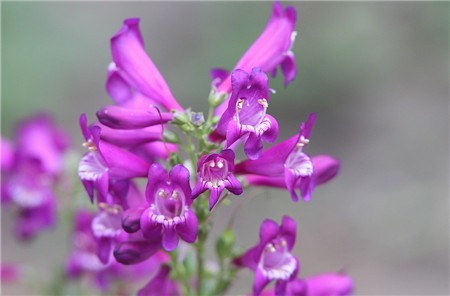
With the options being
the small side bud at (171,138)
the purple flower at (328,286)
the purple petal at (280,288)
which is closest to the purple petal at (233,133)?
the small side bud at (171,138)

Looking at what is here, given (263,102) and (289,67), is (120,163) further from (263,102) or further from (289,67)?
(289,67)

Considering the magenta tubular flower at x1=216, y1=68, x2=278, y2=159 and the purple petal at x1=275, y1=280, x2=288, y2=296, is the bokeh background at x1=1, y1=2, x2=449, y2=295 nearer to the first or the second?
the purple petal at x1=275, y1=280, x2=288, y2=296

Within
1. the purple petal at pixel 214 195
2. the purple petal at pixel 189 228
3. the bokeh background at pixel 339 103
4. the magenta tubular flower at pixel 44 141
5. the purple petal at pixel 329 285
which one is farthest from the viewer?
the bokeh background at pixel 339 103

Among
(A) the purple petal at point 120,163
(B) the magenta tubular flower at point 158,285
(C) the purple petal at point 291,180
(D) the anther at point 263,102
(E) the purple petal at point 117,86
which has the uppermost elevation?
(E) the purple petal at point 117,86

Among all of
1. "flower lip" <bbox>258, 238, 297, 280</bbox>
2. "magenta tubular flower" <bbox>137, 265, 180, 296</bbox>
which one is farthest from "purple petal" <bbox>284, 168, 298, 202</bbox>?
"magenta tubular flower" <bbox>137, 265, 180, 296</bbox>

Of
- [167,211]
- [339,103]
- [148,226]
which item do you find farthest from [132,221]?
[339,103]

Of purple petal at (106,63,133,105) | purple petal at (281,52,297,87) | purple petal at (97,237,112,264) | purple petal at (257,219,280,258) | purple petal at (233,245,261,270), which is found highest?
purple petal at (281,52,297,87)

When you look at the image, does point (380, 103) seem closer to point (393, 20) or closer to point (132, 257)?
point (393, 20)

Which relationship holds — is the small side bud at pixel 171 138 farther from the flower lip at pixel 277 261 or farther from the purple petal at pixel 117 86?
the flower lip at pixel 277 261

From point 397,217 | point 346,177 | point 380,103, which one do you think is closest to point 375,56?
point 380,103
